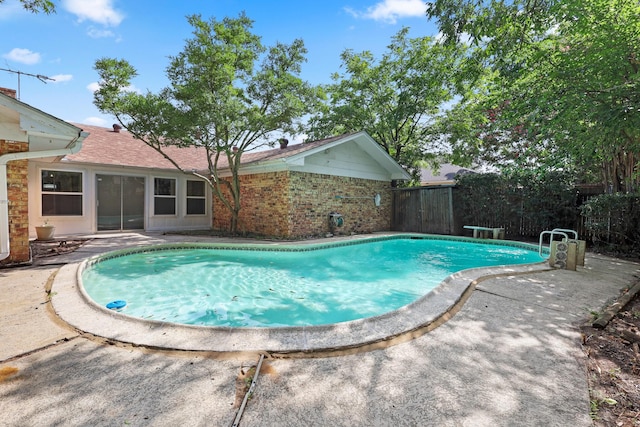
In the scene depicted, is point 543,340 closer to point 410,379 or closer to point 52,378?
point 410,379

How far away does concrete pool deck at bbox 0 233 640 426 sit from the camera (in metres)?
1.78

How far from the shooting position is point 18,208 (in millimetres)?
5699

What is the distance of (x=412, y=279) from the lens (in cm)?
623

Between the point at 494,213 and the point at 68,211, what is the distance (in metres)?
15.1

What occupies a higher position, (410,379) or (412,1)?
(412,1)

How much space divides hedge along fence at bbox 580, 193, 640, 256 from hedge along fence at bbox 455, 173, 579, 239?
1.01 m

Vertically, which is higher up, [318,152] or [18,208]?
[318,152]

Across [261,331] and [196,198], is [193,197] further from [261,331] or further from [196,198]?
[261,331]

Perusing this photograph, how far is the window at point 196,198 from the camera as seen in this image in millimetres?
12961

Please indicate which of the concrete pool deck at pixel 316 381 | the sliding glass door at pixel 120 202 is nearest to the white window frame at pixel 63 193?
the sliding glass door at pixel 120 202

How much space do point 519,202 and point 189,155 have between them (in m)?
14.3

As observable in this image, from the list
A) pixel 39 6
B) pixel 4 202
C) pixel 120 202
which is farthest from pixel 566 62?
pixel 120 202

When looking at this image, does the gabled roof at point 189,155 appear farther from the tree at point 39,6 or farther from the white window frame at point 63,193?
the tree at point 39,6

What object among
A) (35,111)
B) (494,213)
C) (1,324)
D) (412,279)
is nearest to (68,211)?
(35,111)
